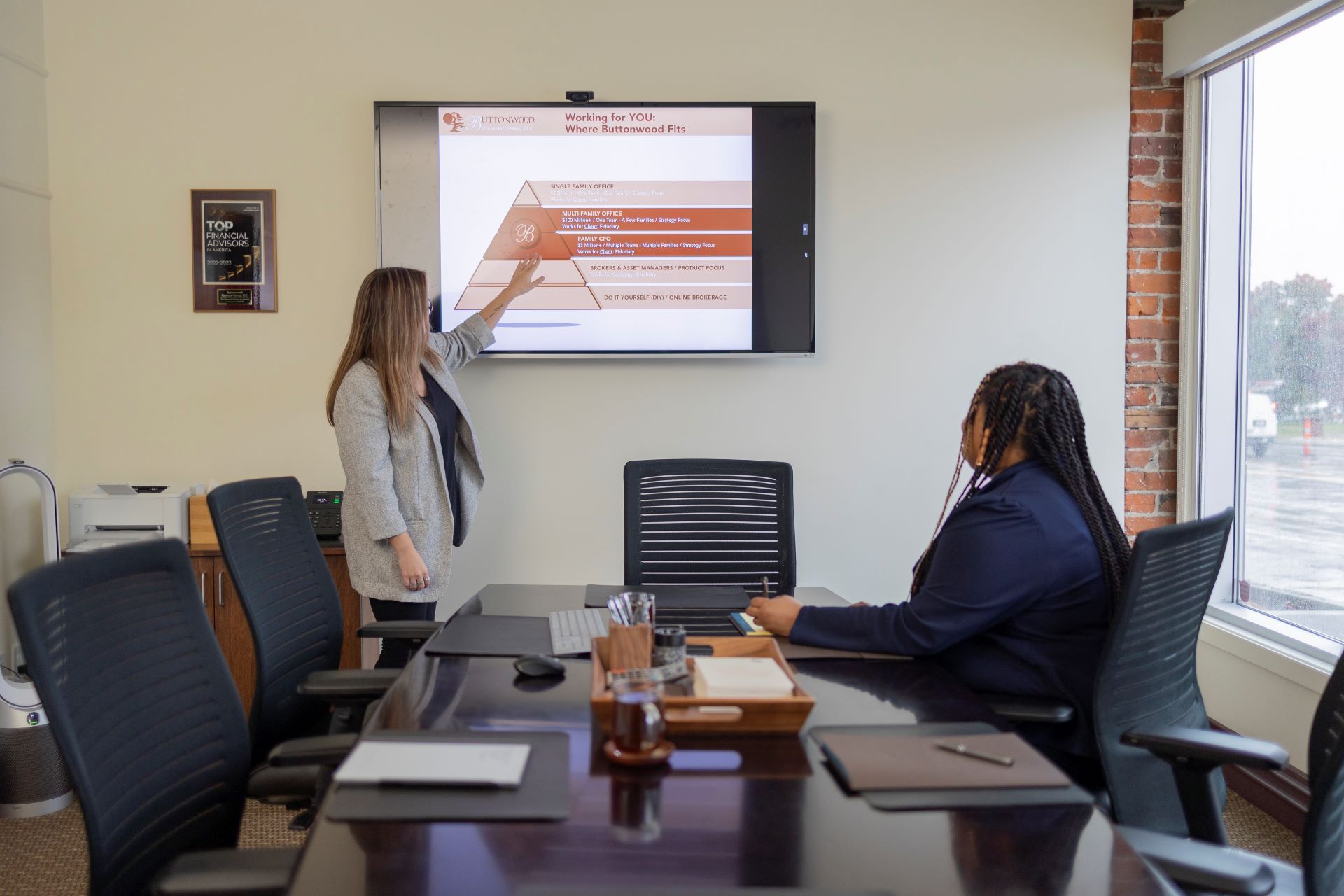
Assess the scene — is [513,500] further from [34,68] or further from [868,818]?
[868,818]

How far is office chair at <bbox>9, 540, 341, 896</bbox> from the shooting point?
1186 millimetres

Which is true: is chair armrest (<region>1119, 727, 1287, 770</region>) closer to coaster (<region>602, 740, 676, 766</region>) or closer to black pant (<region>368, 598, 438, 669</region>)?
coaster (<region>602, 740, 676, 766</region>)

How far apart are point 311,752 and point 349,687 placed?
1.10 ft

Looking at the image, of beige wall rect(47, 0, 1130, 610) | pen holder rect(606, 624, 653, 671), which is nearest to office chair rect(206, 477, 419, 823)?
pen holder rect(606, 624, 653, 671)

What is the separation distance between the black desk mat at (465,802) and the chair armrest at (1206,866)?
0.71 meters

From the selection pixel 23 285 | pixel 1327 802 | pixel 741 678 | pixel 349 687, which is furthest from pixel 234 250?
pixel 1327 802

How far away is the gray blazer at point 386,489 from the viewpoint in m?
→ 2.76

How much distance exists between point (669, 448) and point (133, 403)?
6.73 feet

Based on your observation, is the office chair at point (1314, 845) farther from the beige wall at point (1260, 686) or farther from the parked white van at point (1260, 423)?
the parked white van at point (1260, 423)

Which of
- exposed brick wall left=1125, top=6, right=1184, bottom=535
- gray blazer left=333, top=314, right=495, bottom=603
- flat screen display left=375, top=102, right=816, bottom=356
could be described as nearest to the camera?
gray blazer left=333, top=314, right=495, bottom=603

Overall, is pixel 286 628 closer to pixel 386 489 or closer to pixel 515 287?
pixel 386 489

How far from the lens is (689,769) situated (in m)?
1.29

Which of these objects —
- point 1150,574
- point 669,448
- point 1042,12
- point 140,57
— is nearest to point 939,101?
point 1042,12

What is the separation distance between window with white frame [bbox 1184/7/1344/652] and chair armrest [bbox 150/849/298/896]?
3.10m
